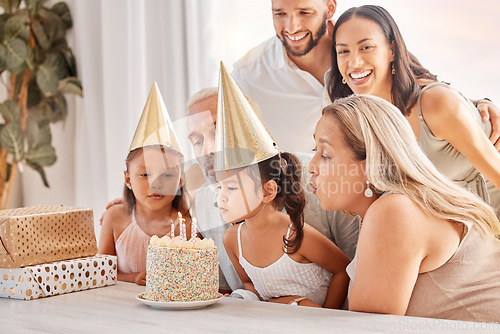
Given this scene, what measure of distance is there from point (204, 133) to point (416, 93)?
544 millimetres

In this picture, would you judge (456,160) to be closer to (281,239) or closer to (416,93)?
(416,93)

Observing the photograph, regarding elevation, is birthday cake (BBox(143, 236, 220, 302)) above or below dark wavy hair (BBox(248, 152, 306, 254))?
below

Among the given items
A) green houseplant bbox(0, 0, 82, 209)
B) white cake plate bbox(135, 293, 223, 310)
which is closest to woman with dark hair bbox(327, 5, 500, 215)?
white cake plate bbox(135, 293, 223, 310)

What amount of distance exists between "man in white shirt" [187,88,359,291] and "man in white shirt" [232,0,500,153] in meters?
0.08

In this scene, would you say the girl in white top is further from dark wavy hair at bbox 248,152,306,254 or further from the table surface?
the table surface

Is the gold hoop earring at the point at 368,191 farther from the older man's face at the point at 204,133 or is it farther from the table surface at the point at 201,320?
the older man's face at the point at 204,133

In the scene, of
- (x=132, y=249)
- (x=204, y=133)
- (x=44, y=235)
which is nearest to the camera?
(x=44, y=235)

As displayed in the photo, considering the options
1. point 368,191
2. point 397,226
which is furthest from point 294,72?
point 397,226

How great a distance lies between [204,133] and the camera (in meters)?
1.47

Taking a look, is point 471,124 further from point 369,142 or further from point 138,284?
point 138,284

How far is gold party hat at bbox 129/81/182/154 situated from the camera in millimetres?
1496

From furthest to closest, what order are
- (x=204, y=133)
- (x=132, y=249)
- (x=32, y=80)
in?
(x=32, y=80)
(x=132, y=249)
(x=204, y=133)

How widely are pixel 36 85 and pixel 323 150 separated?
6.34 ft

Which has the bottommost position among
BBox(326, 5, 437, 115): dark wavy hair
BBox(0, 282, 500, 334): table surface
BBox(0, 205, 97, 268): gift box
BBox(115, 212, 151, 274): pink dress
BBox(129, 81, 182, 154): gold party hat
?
BBox(0, 282, 500, 334): table surface
